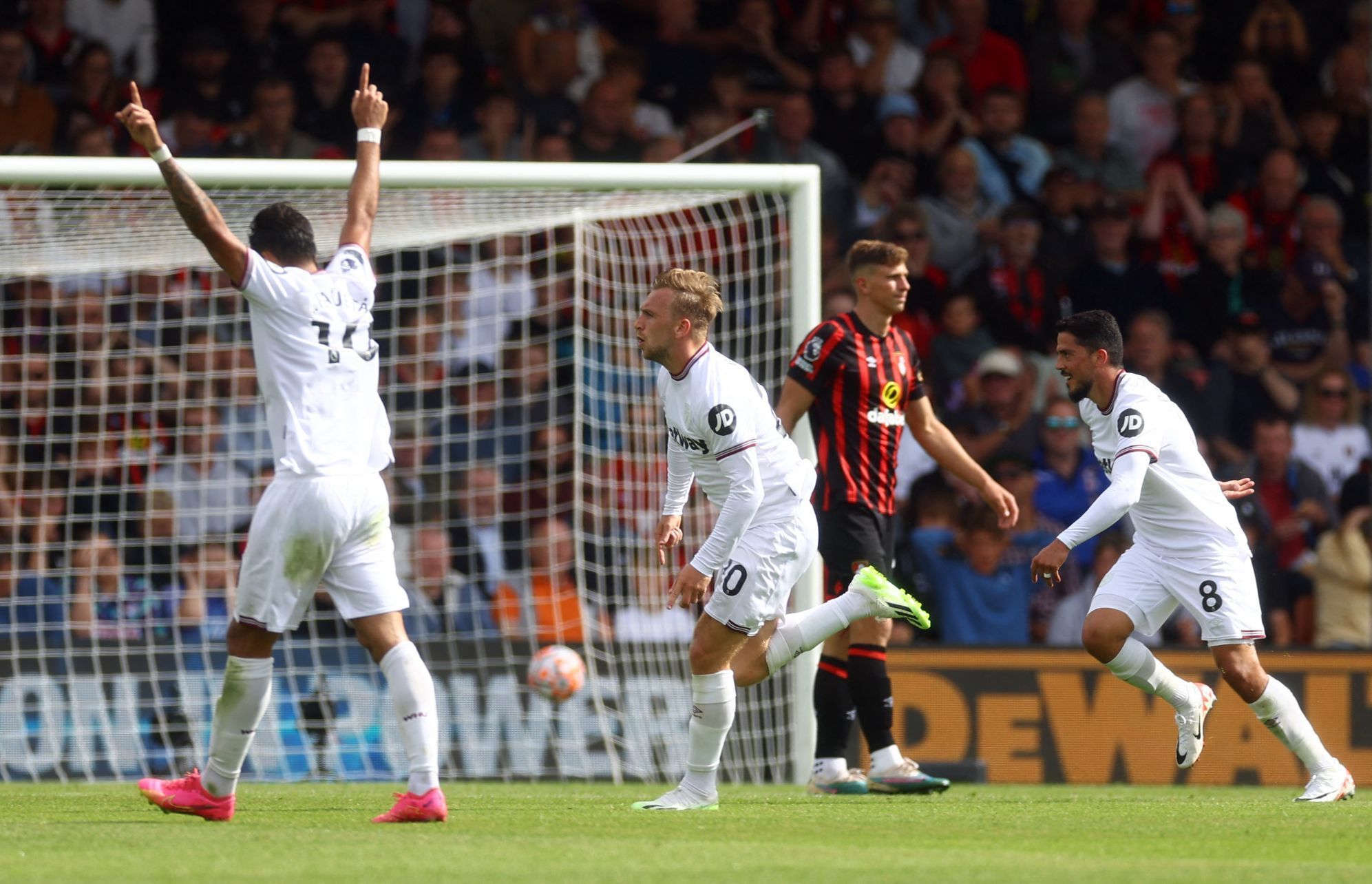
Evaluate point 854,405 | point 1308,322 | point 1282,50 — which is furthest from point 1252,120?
point 854,405

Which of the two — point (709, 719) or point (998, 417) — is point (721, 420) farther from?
point (998, 417)

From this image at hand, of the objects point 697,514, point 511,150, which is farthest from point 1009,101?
point 697,514

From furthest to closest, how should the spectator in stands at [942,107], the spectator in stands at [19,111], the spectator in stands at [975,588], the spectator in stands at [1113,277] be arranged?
the spectator in stands at [942,107] < the spectator in stands at [1113,277] < the spectator in stands at [19,111] < the spectator in stands at [975,588]

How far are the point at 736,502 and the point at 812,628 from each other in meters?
1.04

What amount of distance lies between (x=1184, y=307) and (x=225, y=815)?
10.1m

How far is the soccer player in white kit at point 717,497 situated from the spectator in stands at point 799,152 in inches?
273

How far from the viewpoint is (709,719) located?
7008 millimetres

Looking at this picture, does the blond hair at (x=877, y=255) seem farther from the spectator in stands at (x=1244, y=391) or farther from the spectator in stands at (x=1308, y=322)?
the spectator in stands at (x=1308, y=322)

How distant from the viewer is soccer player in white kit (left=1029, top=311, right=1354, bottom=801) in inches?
305

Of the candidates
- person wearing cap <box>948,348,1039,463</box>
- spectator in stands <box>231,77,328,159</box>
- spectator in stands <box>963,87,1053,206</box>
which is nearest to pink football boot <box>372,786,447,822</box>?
person wearing cap <box>948,348,1039,463</box>

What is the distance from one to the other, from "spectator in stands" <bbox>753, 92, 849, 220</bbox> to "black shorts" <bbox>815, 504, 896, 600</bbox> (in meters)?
5.98

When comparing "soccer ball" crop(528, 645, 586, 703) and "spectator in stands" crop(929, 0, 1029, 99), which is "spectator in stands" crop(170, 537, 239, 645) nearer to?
"soccer ball" crop(528, 645, 586, 703)

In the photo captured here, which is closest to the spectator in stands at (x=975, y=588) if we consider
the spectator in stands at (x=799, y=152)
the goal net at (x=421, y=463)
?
the goal net at (x=421, y=463)

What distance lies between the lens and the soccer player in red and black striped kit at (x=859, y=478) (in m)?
8.37
